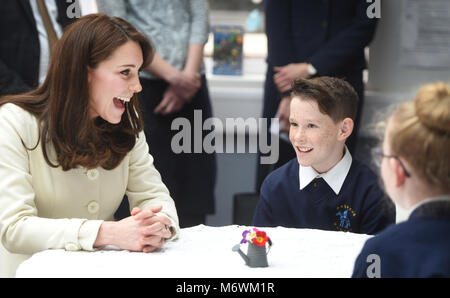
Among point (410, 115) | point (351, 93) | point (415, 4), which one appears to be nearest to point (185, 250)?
point (351, 93)

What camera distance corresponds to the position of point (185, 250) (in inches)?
52.5

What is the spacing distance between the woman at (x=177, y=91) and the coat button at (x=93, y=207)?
15cm

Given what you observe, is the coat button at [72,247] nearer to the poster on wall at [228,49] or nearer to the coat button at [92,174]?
the coat button at [92,174]

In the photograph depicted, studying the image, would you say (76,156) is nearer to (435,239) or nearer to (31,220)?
(31,220)

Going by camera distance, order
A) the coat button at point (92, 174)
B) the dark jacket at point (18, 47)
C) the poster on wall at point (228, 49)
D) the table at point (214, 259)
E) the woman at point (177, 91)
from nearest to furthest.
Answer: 1. the table at point (214, 259)
2. the coat button at point (92, 174)
3. the woman at point (177, 91)
4. the dark jacket at point (18, 47)
5. the poster on wall at point (228, 49)

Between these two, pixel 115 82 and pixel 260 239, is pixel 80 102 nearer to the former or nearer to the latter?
pixel 115 82

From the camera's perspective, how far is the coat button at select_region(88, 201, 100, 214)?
1.47 meters

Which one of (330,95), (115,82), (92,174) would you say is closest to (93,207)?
(92,174)

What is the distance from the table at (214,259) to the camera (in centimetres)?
118
